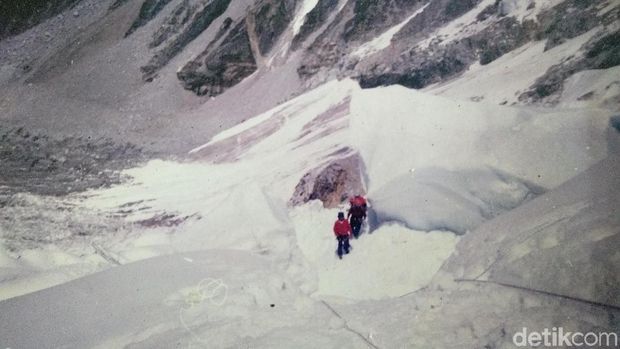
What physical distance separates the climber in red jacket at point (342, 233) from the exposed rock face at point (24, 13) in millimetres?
3002

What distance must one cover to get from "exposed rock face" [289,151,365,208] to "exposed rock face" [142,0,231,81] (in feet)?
5.20

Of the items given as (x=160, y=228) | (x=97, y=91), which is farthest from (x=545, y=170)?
(x=97, y=91)

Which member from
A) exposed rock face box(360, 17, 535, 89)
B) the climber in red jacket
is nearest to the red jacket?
the climber in red jacket

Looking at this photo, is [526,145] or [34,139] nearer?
[526,145]

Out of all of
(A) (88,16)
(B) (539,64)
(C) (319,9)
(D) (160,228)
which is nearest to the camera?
(B) (539,64)

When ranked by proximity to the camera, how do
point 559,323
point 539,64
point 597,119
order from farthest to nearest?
point 539,64 → point 597,119 → point 559,323

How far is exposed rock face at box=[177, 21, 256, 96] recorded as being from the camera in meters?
3.69

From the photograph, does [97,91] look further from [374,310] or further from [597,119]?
[597,119]

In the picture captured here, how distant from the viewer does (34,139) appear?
3.63 m

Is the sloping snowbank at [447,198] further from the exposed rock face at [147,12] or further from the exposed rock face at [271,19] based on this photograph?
the exposed rock face at [147,12]

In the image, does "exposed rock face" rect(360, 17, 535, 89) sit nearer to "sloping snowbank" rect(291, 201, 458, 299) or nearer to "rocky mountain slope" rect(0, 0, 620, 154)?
"rocky mountain slope" rect(0, 0, 620, 154)

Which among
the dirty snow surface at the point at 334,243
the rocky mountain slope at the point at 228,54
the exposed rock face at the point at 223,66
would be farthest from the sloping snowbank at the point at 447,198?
the exposed rock face at the point at 223,66

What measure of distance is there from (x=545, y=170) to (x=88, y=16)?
3741 mm

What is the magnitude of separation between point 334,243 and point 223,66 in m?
1.71
